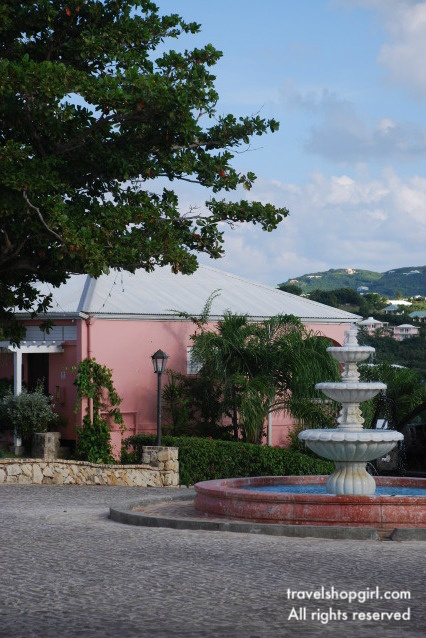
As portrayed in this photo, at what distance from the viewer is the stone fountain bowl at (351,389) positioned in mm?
15062

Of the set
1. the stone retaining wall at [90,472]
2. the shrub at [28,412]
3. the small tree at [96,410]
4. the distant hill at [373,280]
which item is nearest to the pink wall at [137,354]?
the small tree at [96,410]

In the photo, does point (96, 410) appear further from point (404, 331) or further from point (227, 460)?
point (404, 331)

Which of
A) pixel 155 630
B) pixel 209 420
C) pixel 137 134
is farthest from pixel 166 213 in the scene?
pixel 155 630

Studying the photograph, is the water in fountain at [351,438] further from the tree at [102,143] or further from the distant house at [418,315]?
the distant house at [418,315]

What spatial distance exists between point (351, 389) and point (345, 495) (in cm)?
161

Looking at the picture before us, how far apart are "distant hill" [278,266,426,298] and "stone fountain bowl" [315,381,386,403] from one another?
84.4 metres

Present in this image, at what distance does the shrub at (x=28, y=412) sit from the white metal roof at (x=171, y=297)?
207 cm

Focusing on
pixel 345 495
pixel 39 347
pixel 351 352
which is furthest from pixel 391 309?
pixel 345 495

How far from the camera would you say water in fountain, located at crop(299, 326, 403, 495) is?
14.6 metres

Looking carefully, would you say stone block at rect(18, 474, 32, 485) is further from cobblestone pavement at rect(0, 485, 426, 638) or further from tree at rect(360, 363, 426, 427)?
tree at rect(360, 363, 426, 427)

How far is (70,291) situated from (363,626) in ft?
68.1

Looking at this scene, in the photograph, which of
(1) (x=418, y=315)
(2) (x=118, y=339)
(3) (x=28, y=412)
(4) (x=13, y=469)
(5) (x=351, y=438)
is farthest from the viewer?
(1) (x=418, y=315)

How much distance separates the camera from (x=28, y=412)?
25.5 m

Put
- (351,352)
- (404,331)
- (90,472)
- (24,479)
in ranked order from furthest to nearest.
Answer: (404,331), (90,472), (24,479), (351,352)
